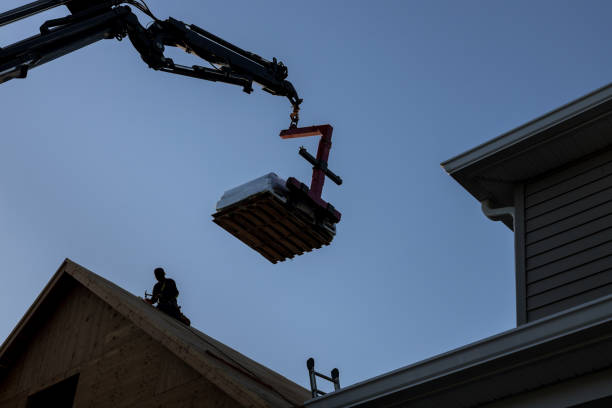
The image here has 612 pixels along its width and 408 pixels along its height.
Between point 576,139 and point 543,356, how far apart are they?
3.82 m

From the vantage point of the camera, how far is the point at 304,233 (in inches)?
562

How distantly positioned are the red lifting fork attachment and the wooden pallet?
23 centimetres

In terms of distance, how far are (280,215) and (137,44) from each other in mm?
5410

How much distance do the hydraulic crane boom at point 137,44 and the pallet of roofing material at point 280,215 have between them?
3691mm

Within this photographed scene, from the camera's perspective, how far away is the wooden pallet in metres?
13.5

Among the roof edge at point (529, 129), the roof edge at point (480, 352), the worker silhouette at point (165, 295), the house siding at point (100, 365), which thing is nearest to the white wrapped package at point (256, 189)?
the house siding at point (100, 365)

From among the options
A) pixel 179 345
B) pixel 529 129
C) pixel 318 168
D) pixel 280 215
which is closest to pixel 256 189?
pixel 280 215

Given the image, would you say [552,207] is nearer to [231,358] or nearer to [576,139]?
[576,139]

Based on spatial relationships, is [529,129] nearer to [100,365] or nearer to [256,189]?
[256,189]

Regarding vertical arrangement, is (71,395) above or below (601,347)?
A: above

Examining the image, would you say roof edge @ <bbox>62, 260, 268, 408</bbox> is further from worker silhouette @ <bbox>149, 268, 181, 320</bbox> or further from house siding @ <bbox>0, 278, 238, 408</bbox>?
worker silhouette @ <bbox>149, 268, 181, 320</bbox>

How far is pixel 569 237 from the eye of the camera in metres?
10.5

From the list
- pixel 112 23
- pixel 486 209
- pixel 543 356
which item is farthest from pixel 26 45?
pixel 543 356

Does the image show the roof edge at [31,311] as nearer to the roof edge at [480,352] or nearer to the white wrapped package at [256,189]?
the white wrapped package at [256,189]
